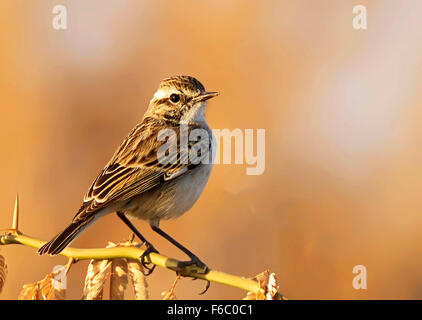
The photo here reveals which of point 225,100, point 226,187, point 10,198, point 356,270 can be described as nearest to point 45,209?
point 10,198

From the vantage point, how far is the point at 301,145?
730 cm

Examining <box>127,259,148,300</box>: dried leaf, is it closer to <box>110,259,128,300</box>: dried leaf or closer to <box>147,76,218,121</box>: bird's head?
<box>110,259,128,300</box>: dried leaf

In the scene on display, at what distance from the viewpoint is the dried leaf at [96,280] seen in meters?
2.97

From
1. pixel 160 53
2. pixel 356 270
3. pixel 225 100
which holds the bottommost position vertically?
pixel 356 270

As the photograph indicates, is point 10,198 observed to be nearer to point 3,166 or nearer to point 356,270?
point 3,166

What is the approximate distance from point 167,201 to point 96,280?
1.61 meters

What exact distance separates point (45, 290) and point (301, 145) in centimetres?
490

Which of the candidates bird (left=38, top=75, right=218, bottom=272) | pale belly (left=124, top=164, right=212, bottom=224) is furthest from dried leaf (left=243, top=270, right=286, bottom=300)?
pale belly (left=124, top=164, right=212, bottom=224)

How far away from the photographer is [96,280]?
298cm

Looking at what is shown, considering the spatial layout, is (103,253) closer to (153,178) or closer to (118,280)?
(118,280)

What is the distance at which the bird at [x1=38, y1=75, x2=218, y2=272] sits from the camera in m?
4.21

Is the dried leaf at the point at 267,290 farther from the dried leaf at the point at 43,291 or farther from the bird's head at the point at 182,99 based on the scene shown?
the bird's head at the point at 182,99

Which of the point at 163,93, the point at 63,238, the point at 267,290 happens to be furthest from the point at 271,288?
the point at 163,93

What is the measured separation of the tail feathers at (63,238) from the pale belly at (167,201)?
25.6 inches
